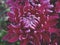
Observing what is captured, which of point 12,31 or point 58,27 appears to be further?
point 58,27

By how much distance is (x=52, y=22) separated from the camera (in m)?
1.58

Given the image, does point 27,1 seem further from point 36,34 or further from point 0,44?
point 0,44

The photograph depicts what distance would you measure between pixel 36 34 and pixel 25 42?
10 centimetres

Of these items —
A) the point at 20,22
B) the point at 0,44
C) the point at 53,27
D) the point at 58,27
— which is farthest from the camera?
the point at 0,44

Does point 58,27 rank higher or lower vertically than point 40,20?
lower

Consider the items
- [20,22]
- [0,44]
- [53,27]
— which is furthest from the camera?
[0,44]

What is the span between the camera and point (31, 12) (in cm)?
155

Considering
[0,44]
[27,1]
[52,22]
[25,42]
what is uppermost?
[27,1]

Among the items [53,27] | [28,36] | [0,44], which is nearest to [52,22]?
[53,27]

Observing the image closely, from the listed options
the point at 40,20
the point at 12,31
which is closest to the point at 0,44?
the point at 12,31

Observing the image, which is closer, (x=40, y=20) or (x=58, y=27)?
(x=40, y=20)

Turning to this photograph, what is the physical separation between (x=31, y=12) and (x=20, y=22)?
4.0 inches

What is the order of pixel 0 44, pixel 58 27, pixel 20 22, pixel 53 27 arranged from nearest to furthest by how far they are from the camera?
pixel 20 22, pixel 53 27, pixel 58 27, pixel 0 44

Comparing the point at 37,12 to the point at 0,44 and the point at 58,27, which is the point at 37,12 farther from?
the point at 0,44
